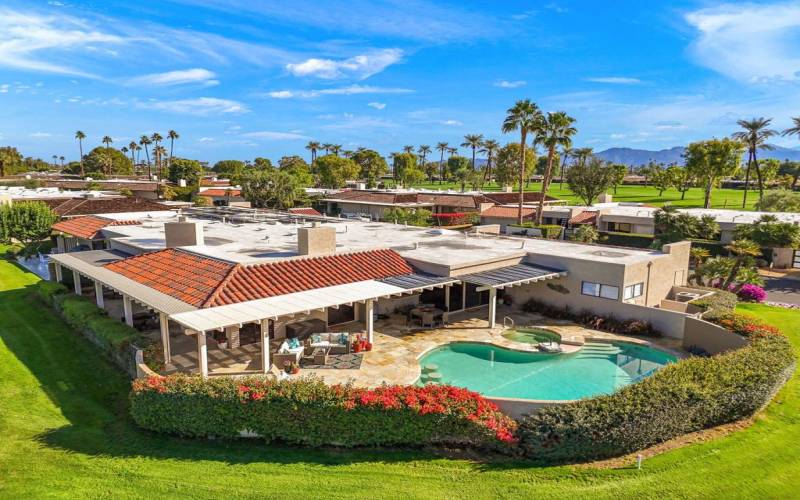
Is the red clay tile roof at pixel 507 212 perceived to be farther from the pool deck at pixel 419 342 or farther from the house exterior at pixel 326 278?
the pool deck at pixel 419 342

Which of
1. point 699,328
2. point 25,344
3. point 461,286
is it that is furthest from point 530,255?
point 25,344

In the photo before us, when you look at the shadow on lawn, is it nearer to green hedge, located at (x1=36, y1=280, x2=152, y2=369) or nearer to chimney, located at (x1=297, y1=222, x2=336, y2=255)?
green hedge, located at (x1=36, y1=280, x2=152, y2=369)

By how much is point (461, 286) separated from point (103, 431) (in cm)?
1759

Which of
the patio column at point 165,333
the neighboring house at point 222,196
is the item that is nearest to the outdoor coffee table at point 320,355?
the patio column at point 165,333

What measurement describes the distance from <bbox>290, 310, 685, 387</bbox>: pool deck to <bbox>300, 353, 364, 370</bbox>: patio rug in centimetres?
25

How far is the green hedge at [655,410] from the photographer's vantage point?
1373 cm

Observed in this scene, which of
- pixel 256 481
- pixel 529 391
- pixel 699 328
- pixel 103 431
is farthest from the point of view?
pixel 699 328

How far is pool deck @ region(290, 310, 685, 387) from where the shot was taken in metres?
18.3

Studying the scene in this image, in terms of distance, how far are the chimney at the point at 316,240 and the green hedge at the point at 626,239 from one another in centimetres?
3624

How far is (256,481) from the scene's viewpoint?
1295cm

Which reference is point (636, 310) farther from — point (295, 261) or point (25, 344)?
point (25, 344)

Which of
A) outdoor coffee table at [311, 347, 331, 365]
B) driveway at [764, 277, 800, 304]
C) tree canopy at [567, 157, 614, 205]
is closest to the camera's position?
outdoor coffee table at [311, 347, 331, 365]

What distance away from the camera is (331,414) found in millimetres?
14258

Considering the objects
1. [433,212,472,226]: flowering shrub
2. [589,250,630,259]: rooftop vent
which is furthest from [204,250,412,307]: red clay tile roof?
[433,212,472,226]: flowering shrub
